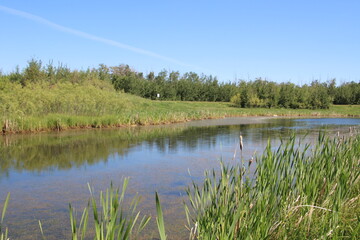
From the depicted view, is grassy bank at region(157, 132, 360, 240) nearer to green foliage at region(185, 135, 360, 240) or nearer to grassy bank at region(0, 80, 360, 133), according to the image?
green foliage at region(185, 135, 360, 240)

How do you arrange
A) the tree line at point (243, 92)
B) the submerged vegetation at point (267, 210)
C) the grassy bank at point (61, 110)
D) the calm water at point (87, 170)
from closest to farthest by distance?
the submerged vegetation at point (267, 210) < the calm water at point (87, 170) < the grassy bank at point (61, 110) < the tree line at point (243, 92)

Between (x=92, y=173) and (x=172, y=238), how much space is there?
142 inches

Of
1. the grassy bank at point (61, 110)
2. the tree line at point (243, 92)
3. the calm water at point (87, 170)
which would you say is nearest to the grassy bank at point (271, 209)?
the calm water at point (87, 170)

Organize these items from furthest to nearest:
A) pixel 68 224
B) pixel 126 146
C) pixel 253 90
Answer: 1. pixel 253 90
2. pixel 126 146
3. pixel 68 224

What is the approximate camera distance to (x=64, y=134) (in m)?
12.7

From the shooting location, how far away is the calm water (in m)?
4.18

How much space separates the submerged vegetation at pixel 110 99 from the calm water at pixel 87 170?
170cm

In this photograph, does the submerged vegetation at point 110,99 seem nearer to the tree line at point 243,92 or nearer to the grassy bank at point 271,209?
the tree line at point 243,92

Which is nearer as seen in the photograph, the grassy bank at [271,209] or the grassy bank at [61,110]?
the grassy bank at [271,209]

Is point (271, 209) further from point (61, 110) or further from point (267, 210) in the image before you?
point (61, 110)

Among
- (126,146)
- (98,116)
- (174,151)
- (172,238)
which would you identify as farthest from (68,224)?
(98,116)

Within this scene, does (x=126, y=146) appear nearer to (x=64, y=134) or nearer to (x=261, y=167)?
(x=64, y=134)

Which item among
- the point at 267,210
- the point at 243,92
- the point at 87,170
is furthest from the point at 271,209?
the point at 243,92

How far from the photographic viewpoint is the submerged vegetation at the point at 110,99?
13330 mm
